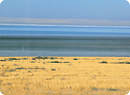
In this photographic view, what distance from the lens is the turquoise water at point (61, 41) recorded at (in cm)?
169

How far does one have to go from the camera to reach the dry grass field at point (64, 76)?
1.20 m

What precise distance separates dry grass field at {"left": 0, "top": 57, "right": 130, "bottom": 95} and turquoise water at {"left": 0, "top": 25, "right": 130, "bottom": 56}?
170mm

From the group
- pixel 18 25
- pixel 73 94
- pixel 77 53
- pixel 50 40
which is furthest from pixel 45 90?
pixel 50 40

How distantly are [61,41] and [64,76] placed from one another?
0.72m

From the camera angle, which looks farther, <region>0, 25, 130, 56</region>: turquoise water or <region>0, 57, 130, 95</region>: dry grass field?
<region>0, 25, 130, 56</region>: turquoise water

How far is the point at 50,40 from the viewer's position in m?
2.14

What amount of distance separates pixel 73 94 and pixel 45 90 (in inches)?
4.8

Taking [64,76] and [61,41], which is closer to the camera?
[64,76]

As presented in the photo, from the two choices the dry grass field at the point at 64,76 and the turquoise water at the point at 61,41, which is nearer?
the dry grass field at the point at 64,76

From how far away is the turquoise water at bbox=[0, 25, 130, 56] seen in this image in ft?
5.55

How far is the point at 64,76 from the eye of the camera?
134 centimetres

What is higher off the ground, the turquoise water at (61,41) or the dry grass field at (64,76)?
the turquoise water at (61,41)

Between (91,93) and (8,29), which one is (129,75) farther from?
(8,29)

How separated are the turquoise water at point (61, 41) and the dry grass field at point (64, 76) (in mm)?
170
